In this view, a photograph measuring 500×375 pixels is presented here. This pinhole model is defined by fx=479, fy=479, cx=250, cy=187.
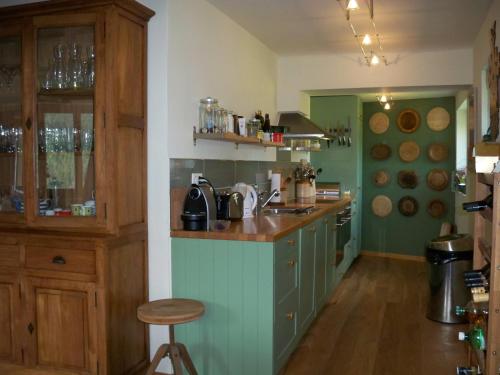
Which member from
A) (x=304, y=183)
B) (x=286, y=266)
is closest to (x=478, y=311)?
(x=286, y=266)

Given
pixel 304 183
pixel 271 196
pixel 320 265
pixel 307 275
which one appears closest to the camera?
pixel 307 275

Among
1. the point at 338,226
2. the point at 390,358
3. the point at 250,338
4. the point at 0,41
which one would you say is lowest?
the point at 390,358

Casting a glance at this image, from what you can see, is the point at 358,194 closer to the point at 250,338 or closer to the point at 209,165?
the point at 209,165

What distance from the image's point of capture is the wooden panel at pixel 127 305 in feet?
8.36

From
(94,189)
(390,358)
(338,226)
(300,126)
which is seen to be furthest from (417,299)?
(94,189)

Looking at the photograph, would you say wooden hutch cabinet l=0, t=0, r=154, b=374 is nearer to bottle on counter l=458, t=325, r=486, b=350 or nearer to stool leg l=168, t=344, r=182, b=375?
stool leg l=168, t=344, r=182, b=375

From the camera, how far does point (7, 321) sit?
2738 millimetres

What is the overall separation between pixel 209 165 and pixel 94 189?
36.5 inches

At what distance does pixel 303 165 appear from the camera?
218 inches

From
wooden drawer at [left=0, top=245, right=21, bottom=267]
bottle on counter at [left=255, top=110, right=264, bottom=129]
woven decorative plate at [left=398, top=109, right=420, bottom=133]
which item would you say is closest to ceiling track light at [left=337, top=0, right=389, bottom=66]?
bottle on counter at [left=255, top=110, right=264, bottom=129]

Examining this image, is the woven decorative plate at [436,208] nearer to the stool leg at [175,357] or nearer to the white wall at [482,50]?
the white wall at [482,50]

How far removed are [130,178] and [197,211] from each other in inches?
17.6

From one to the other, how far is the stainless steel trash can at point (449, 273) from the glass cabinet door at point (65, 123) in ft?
9.24

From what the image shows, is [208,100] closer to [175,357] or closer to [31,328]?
[175,357]
